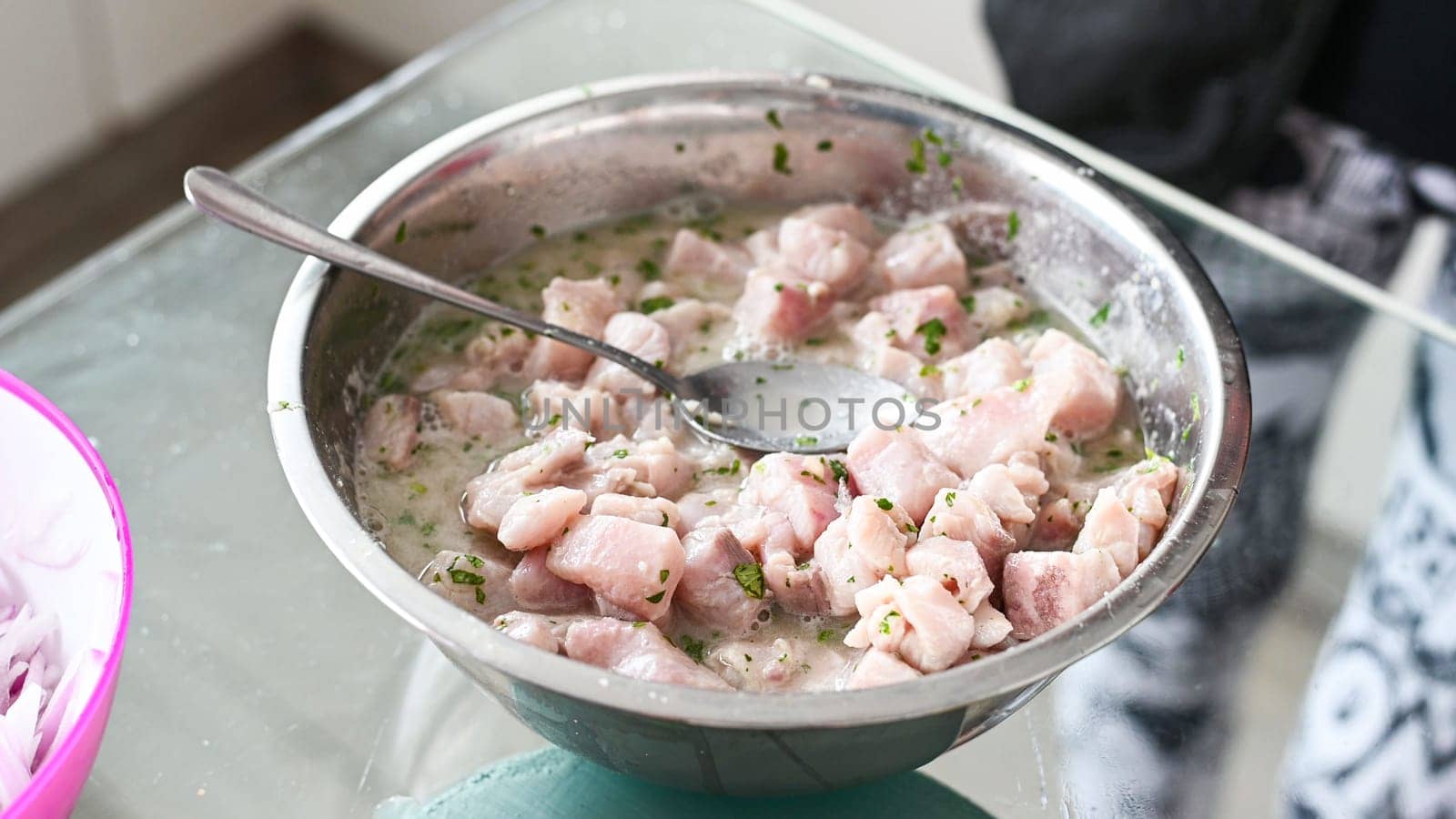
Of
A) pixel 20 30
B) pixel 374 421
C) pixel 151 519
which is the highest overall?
pixel 374 421

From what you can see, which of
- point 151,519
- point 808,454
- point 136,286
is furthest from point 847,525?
point 136,286

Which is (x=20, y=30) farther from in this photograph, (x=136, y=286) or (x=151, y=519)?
(x=151, y=519)

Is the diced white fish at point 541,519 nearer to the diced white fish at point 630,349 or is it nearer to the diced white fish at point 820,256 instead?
the diced white fish at point 630,349

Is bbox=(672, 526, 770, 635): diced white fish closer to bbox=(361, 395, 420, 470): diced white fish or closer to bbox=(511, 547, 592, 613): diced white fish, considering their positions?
bbox=(511, 547, 592, 613): diced white fish

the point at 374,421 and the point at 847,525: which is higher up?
the point at 847,525

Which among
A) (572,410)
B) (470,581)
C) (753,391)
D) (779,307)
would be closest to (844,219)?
(779,307)

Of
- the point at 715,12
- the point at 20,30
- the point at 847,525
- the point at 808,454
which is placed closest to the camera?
the point at 847,525

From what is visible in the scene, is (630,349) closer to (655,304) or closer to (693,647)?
(655,304)
